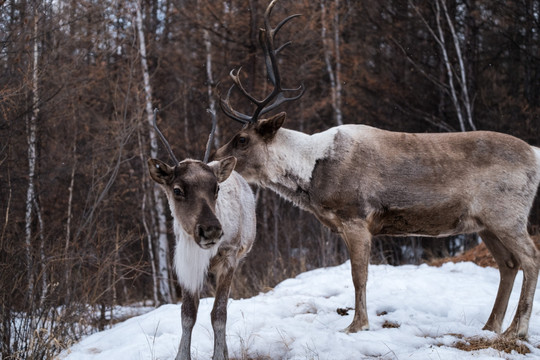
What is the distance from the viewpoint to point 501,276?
5.38 m

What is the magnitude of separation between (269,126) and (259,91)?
27.0 ft

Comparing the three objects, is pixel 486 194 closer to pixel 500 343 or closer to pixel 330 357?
pixel 500 343

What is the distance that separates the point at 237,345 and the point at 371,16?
41.6 feet

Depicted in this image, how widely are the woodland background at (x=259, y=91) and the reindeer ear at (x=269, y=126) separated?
450 centimetres

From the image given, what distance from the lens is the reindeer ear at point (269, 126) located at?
18.5 feet

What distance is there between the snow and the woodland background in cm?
330

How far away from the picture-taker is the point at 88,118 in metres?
14.0

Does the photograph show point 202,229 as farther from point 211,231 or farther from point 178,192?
point 178,192

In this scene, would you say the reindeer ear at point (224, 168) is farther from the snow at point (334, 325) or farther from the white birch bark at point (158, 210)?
the white birch bark at point (158, 210)

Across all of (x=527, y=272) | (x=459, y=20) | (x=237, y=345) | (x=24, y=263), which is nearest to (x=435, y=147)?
(x=527, y=272)

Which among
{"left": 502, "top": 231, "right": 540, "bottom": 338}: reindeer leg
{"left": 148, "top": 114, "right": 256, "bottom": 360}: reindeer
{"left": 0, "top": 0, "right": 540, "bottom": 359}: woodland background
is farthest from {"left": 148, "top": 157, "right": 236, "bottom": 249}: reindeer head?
{"left": 0, "top": 0, "right": 540, "bottom": 359}: woodland background

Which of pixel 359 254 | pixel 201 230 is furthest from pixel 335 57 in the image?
pixel 201 230

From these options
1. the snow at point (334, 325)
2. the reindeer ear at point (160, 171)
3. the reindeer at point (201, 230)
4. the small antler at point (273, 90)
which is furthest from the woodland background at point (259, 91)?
the reindeer ear at point (160, 171)

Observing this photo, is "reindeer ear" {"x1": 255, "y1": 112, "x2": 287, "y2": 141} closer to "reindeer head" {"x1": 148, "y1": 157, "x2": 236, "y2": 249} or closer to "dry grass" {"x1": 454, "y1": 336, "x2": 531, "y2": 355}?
"reindeer head" {"x1": 148, "y1": 157, "x2": 236, "y2": 249}
